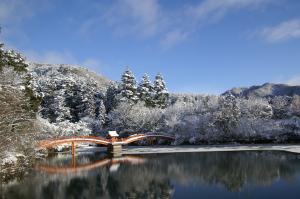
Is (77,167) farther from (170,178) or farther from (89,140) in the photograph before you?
(89,140)

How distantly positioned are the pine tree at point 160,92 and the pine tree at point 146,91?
0.96 m

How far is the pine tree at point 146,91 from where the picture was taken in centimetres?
6006

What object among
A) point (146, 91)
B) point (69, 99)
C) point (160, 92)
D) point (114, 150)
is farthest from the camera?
point (160, 92)

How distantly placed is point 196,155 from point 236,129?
10376 mm

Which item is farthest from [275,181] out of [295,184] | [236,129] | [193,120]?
[193,120]

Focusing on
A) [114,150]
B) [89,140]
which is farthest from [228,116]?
[89,140]

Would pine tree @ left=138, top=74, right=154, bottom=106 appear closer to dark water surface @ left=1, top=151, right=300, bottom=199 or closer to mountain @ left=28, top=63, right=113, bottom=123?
mountain @ left=28, top=63, right=113, bottom=123

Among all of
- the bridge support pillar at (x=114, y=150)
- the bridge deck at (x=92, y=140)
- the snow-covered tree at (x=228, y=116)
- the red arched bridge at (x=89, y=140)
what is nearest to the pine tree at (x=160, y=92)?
the bridge deck at (x=92, y=140)

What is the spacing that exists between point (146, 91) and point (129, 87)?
3.32 m

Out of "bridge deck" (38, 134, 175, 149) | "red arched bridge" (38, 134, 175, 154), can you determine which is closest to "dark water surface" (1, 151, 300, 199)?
"bridge deck" (38, 134, 175, 149)

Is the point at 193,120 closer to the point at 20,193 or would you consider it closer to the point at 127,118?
the point at 127,118

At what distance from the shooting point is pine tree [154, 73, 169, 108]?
61356mm

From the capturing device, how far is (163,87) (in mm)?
62094

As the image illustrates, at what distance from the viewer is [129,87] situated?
58500mm
